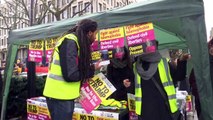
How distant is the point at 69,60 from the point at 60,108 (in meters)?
0.54

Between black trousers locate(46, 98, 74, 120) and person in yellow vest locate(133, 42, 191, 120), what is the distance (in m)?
0.94

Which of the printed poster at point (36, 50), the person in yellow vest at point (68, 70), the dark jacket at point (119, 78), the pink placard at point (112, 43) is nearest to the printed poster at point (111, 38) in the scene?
the pink placard at point (112, 43)

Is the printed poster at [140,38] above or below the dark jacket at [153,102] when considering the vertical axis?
above

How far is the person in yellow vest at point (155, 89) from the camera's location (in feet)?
12.2

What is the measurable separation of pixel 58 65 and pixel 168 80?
4.46 feet

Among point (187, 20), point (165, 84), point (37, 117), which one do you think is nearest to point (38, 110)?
point (37, 117)

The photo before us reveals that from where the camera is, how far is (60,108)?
3.33 meters

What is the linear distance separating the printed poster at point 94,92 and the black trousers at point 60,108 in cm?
64

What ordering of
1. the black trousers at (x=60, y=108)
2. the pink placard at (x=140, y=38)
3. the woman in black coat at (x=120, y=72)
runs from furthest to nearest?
1. the woman in black coat at (x=120, y=72)
2. the pink placard at (x=140, y=38)
3. the black trousers at (x=60, y=108)

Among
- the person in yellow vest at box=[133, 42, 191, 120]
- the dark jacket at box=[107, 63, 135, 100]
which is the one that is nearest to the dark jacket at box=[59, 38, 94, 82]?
the person in yellow vest at box=[133, 42, 191, 120]

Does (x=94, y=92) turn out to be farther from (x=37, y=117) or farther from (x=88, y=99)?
(x=37, y=117)

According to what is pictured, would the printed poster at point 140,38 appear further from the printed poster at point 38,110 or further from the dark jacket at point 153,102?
the printed poster at point 38,110

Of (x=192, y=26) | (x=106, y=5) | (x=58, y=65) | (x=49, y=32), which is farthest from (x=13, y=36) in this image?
(x=106, y=5)

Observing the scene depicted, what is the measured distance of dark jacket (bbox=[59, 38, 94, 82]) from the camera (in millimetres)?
3217
